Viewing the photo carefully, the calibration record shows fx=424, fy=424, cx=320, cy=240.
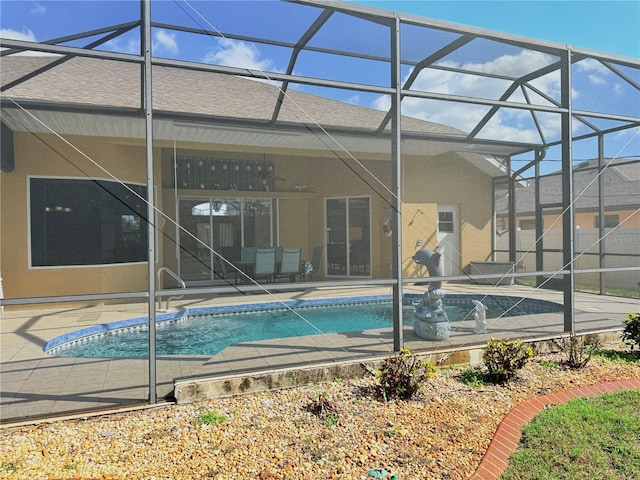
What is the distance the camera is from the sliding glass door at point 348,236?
11.4m

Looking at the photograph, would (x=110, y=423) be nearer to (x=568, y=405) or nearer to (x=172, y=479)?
(x=172, y=479)

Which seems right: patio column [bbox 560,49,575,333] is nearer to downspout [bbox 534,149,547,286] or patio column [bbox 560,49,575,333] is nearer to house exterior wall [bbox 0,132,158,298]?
downspout [bbox 534,149,547,286]

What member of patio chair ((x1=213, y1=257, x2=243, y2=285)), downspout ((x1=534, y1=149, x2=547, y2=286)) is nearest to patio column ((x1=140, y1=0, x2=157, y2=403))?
patio chair ((x1=213, y1=257, x2=243, y2=285))

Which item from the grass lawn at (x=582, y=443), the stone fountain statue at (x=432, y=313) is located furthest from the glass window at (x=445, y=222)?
the grass lawn at (x=582, y=443)

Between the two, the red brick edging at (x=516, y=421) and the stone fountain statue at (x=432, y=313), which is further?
Answer: the stone fountain statue at (x=432, y=313)

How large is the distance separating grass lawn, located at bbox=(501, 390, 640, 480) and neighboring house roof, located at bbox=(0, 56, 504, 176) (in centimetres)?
422

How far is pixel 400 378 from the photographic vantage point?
3.53 meters

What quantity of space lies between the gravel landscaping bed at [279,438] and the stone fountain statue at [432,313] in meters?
1.09

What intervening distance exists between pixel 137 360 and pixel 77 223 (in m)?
4.35

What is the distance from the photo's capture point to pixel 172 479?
7.75 feet

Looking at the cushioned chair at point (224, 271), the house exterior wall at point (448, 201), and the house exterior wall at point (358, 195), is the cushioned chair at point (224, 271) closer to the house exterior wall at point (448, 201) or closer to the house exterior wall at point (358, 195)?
the house exterior wall at point (358, 195)

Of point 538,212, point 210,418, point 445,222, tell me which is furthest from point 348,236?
point 210,418

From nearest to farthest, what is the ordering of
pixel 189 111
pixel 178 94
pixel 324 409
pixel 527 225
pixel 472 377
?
pixel 324 409 → pixel 472 377 → pixel 189 111 → pixel 178 94 → pixel 527 225

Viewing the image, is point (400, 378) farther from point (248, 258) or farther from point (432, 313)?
point (248, 258)
